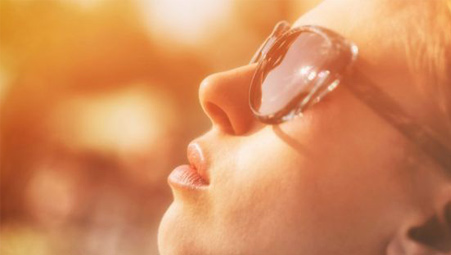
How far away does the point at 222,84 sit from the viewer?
3.52 feet

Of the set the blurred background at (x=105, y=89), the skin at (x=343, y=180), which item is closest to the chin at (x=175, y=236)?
the skin at (x=343, y=180)

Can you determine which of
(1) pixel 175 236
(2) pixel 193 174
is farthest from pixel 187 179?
(1) pixel 175 236

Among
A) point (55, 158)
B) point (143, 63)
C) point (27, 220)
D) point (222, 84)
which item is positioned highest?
point (143, 63)

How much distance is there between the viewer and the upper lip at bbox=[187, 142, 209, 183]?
1072mm

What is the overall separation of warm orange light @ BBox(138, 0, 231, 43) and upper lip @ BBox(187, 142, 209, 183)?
1.39 metres

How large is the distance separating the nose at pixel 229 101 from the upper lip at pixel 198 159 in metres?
0.06

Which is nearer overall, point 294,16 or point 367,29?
point 367,29

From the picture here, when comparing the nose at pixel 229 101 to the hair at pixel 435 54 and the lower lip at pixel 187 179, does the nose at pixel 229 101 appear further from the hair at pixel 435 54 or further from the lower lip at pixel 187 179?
the hair at pixel 435 54

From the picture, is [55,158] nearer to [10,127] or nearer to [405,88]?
[10,127]

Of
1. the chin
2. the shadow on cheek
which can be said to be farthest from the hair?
the chin

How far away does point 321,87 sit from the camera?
0.96 metres

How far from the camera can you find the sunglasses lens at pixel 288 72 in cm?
97

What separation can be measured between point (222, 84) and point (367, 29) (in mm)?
304

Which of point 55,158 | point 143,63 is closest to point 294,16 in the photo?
point 143,63
